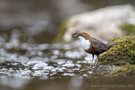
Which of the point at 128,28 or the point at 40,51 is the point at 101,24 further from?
the point at 40,51

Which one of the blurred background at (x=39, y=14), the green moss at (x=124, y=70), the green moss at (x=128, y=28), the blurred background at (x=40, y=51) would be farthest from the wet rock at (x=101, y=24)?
the green moss at (x=124, y=70)

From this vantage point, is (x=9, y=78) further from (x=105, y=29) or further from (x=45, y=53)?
(x=105, y=29)

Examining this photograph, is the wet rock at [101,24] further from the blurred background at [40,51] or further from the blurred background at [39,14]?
the blurred background at [39,14]

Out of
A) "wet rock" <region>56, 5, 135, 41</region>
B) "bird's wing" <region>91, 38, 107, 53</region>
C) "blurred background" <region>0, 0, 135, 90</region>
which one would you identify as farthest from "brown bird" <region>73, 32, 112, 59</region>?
"wet rock" <region>56, 5, 135, 41</region>

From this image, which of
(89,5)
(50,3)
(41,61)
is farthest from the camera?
(50,3)

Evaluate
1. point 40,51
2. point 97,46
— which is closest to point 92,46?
point 97,46

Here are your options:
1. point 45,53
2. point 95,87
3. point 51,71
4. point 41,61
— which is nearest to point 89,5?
point 45,53
